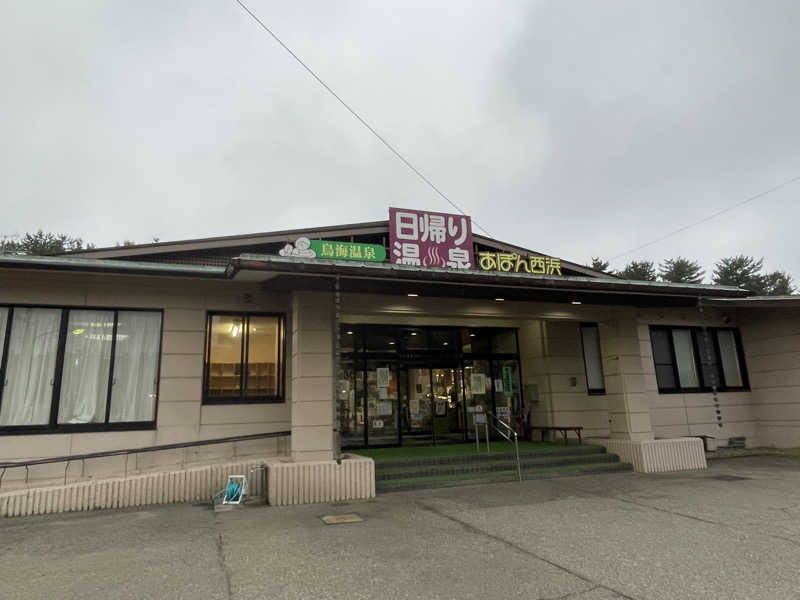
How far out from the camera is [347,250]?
406 inches

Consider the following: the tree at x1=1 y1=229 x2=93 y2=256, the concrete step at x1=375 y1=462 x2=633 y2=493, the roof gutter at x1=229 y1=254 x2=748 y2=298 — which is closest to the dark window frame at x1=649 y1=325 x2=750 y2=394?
the roof gutter at x1=229 y1=254 x2=748 y2=298

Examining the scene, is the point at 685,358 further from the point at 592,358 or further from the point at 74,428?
the point at 74,428

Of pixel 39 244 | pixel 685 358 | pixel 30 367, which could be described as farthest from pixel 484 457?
pixel 39 244

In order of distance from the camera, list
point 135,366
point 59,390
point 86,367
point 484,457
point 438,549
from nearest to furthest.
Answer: point 438,549, point 59,390, point 86,367, point 135,366, point 484,457

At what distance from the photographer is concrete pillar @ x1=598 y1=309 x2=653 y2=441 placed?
10.5 meters

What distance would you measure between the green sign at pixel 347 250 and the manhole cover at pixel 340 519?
515 centimetres

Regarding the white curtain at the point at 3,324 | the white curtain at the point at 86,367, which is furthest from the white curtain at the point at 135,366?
the white curtain at the point at 3,324

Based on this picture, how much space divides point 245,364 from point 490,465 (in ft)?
17.1

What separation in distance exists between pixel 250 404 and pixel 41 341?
3.74 m

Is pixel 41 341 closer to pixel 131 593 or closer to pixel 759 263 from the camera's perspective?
pixel 131 593

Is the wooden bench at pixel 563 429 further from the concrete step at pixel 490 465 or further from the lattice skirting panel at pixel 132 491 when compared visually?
the lattice skirting panel at pixel 132 491

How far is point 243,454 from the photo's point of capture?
9008 mm

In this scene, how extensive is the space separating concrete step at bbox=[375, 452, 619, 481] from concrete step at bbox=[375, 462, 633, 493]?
136 millimetres

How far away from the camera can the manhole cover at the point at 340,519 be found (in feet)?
20.5
